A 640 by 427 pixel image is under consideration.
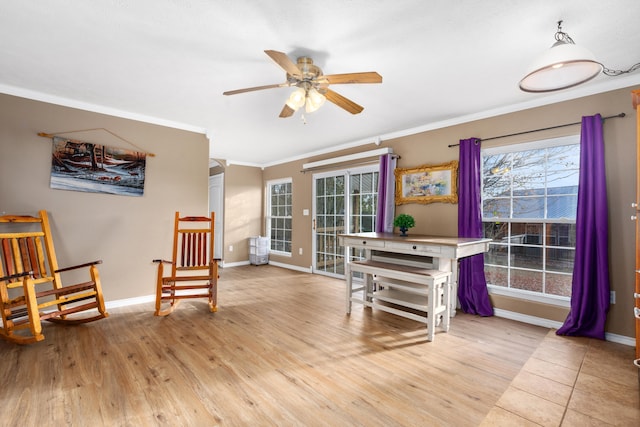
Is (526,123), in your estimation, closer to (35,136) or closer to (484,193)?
(484,193)

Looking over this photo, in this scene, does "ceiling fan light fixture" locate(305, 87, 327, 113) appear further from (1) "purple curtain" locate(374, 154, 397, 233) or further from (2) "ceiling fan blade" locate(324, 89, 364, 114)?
(1) "purple curtain" locate(374, 154, 397, 233)

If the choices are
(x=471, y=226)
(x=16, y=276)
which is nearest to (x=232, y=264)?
(x=16, y=276)

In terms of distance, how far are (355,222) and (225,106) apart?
112 inches

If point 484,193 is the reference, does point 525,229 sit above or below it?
below

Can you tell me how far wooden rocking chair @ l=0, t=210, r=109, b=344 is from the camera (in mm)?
2572

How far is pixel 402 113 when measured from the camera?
3682mm

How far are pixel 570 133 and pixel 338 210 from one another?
3383mm

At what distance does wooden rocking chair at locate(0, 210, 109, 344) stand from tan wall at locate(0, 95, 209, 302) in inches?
9.3

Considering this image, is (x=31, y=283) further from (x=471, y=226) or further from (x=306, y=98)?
(x=471, y=226)

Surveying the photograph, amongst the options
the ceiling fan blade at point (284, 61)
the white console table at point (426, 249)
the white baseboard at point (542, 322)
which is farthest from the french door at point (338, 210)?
the ceiling fan blade at point (284, 61)

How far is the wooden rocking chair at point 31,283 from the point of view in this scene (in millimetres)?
2572

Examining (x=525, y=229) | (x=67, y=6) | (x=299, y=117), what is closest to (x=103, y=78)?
(x=67, y=6)

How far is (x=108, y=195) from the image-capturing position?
11.8ft

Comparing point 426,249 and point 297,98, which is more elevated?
point 297,98
